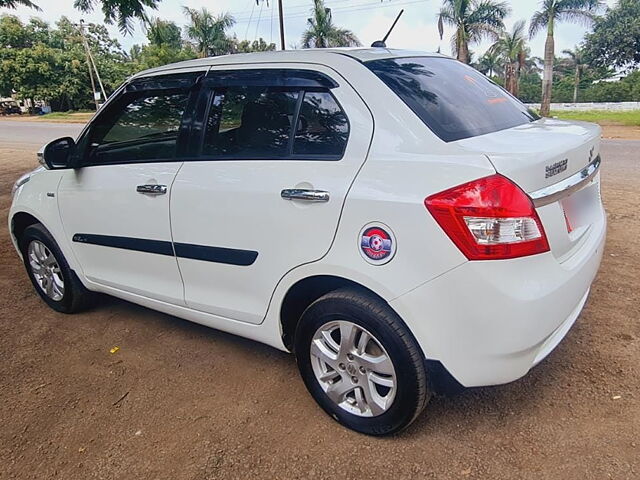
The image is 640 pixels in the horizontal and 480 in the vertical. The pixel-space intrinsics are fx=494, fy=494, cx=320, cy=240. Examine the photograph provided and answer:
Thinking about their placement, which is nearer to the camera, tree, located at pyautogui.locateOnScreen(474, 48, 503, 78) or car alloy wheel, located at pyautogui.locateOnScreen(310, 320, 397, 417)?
car alloy wheel, located at pyautogui.locateOnScreen(310, 320, 397, 417)

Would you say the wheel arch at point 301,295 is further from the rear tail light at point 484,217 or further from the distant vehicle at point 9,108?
the distant vehicle at point 9,108

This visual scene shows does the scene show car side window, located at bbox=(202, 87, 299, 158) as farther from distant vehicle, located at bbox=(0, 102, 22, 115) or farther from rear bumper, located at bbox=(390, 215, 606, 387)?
distant vehicle, located at bbox=(0, 102, 22, 115)

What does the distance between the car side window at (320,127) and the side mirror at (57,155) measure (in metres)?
1.83

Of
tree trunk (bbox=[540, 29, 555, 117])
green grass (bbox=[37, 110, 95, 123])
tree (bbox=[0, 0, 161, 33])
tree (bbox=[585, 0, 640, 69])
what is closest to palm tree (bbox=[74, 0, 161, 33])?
tree (bbox=[0, 0, 161, 33])

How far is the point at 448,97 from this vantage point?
2377 mm

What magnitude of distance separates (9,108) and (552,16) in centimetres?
4699

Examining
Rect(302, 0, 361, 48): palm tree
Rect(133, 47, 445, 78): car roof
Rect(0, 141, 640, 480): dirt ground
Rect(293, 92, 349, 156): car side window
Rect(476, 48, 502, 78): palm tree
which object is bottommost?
Rect(0, 141, 640, 480): dirt ground

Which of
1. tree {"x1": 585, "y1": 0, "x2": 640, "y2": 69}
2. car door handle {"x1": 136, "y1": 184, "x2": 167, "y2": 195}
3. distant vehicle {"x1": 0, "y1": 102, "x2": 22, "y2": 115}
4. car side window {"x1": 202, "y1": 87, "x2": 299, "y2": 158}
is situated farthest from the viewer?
distant vehicle {"x1": 0, "y1": 102, "x2": 22, "y2": 115}

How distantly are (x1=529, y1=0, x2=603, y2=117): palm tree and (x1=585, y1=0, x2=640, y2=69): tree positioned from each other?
13.9 meters

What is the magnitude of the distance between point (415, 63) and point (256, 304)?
4.95 feet

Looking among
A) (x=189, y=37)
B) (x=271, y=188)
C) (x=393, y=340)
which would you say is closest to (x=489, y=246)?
(x=393, y=340)

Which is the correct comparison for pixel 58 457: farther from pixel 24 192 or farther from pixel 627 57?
pixel 627 57

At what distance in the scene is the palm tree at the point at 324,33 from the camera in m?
27.8

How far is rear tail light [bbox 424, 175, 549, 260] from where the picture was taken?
72.7 inches
